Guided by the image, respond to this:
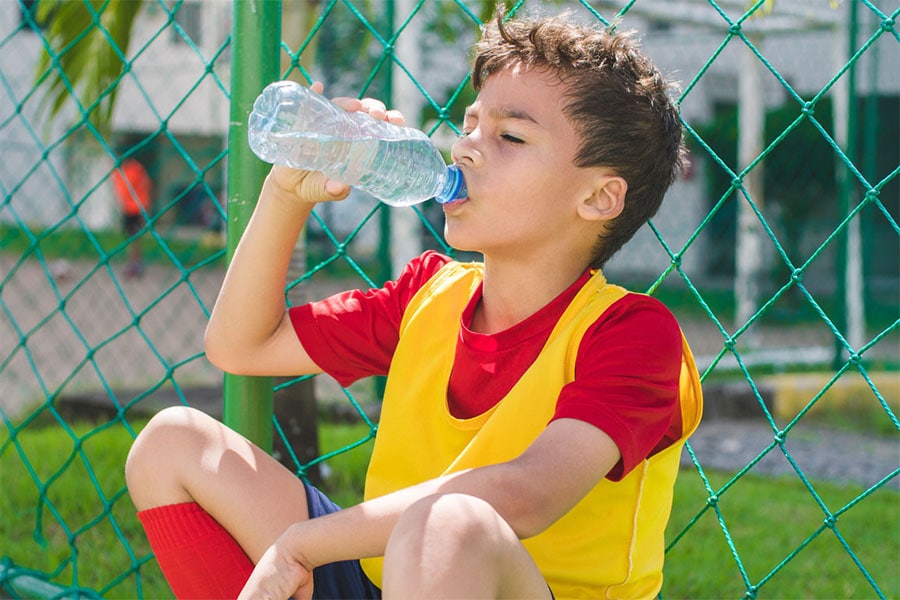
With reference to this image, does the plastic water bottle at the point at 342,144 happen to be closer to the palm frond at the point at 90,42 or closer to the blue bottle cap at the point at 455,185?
the blue bottle cap at the point at 455,185

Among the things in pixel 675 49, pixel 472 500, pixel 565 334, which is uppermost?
pixel 675 49

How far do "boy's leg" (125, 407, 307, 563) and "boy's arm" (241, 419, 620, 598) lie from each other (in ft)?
0.81

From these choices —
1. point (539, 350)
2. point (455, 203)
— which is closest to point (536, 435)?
point (539, 350)

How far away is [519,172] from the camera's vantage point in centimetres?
154

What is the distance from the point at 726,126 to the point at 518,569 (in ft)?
30.7

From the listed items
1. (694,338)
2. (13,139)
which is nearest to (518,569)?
(694,338)

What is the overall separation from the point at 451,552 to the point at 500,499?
15 cm

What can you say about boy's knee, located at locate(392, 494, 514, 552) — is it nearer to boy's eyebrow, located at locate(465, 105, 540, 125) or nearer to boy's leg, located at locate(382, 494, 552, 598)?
boy's leg, located at locate(382, 494, 552, 598)

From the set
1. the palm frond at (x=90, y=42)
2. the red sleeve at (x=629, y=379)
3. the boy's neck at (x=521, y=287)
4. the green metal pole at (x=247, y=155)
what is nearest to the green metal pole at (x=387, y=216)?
the palm frond at (x=90, y=42)

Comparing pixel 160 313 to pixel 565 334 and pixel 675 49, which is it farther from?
pixel 565 334

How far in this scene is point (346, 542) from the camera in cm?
132

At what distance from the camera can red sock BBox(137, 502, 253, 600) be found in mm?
1597

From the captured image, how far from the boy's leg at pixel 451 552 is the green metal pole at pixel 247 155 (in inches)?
29.8

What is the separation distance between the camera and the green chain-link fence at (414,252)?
6.38ft
